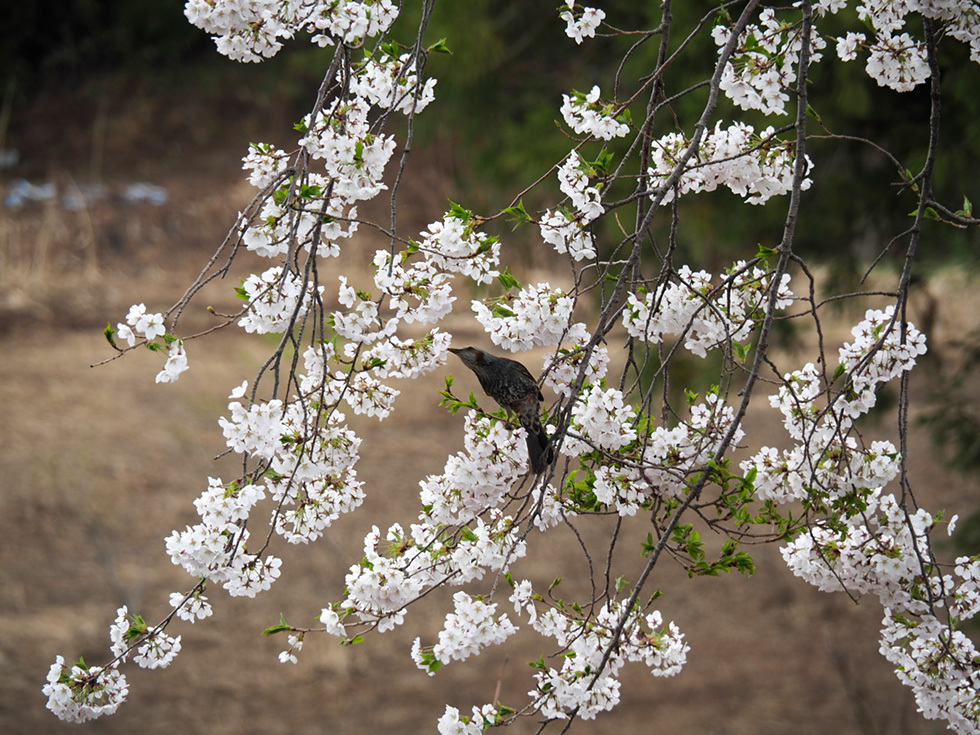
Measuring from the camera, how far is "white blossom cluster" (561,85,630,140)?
171 centimetres

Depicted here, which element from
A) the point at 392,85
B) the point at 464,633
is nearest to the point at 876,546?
the point at 464,633

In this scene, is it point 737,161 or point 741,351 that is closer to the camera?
point 737,161

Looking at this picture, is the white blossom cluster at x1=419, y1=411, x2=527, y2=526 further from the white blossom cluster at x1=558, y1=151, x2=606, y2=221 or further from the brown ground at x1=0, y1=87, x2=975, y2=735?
the brown ground at x1=0, y1=87, x2=975, y2=735

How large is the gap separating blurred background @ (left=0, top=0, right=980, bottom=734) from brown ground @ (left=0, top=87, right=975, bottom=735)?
0.02 meters

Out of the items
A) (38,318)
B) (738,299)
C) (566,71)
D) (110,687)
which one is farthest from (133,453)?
(738,299)

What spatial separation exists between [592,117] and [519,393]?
53 centimetres

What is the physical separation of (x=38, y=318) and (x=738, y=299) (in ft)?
23.5

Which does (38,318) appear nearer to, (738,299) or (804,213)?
(804,213)

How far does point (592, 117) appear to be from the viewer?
172 cm

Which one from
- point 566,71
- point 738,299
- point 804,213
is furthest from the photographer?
point 566,71

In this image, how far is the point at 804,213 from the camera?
473 centimetres

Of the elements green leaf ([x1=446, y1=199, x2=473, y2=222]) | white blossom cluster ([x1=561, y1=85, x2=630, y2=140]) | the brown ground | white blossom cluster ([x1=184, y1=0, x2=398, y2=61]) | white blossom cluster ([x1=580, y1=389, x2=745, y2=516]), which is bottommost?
white blossom cluster ([x1=580, y1=389, x2=745, y2=516])

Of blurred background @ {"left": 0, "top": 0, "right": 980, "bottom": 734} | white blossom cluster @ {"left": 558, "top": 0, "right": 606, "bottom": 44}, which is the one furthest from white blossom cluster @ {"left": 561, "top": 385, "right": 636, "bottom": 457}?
blurred background @ {"left": 0, "top": 0, "right": 980, "bottom": 734}

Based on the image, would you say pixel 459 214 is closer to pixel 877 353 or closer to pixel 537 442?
pixel 537 442
